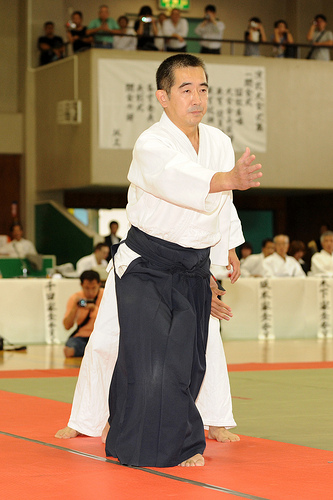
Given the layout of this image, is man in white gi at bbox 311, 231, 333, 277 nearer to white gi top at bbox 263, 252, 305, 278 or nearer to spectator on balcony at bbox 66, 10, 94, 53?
white gi top at bbox 263, 252, 305, 278

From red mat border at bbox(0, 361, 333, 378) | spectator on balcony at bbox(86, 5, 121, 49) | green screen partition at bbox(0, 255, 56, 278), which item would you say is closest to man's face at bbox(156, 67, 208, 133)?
red mat border at bbox(0, 361, 333, 378)

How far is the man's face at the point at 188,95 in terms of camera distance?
337 centimetres

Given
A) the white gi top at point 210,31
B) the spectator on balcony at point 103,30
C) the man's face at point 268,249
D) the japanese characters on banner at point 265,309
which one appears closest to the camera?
the japanese characters on banner at point 265,309

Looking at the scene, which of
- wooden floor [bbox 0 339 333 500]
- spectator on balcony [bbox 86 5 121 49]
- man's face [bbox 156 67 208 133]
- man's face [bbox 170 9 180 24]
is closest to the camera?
wooden floor [bbox 0 339 333 500]

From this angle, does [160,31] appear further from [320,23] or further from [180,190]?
[180,190]

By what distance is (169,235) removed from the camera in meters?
3.28

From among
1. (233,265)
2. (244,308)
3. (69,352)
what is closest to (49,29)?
(244,308)

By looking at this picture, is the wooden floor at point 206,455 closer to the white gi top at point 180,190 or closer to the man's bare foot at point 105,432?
the man's bare foot at point 105,432

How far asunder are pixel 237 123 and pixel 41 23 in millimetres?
3879

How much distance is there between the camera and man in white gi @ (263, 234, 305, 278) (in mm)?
10766

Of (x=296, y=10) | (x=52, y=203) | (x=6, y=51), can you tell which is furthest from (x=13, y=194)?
(x=296, y=10)

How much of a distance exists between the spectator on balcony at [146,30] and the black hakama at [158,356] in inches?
426

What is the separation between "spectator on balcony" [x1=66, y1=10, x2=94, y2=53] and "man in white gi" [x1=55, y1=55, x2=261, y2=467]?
417 inches

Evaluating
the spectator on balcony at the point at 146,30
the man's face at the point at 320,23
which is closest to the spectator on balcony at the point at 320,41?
the man's face at the point at 320,23
